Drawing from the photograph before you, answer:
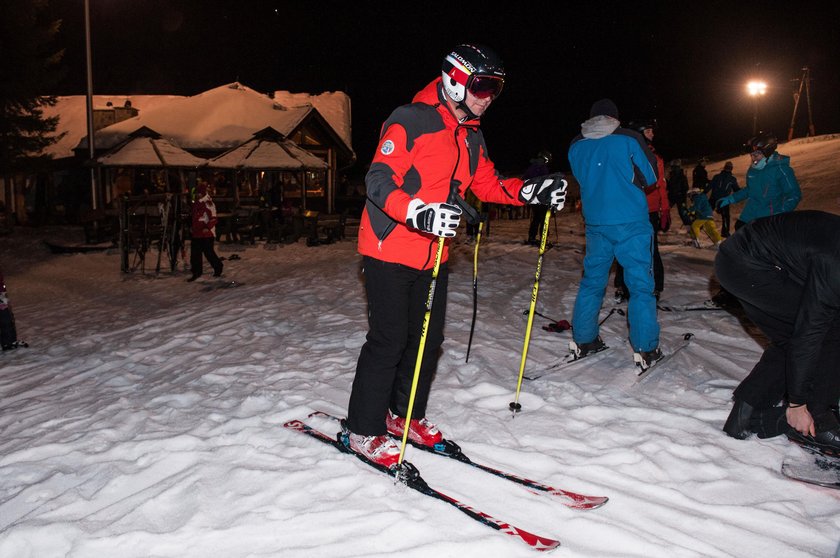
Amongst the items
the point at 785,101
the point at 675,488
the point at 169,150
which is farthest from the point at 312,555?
the point at 785,101

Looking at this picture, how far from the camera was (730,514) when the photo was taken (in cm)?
282

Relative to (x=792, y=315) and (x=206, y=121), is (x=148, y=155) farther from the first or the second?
(x=792, y=315)

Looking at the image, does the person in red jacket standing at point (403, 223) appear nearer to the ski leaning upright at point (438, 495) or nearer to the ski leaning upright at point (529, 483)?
the ski leaning upright at point (438, 495)

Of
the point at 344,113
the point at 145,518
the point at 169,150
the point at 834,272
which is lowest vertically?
the point at 145,518

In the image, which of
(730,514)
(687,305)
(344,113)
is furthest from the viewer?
(344,113)

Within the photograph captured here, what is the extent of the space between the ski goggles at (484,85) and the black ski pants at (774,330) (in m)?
1.81

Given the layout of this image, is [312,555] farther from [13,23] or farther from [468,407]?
[13,23]

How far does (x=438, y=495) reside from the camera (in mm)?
2842

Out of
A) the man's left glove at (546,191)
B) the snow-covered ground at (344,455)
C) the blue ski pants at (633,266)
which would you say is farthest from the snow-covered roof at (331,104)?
the man's left glove at (546,191)

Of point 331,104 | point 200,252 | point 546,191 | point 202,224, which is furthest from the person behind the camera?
point 331,104

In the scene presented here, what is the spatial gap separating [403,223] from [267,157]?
673 inches

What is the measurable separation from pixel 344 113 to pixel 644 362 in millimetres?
28653

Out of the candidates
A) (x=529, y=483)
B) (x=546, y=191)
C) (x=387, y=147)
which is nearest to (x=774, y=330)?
(x=546, y=191)

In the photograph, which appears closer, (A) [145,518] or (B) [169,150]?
(A) [145,518]
